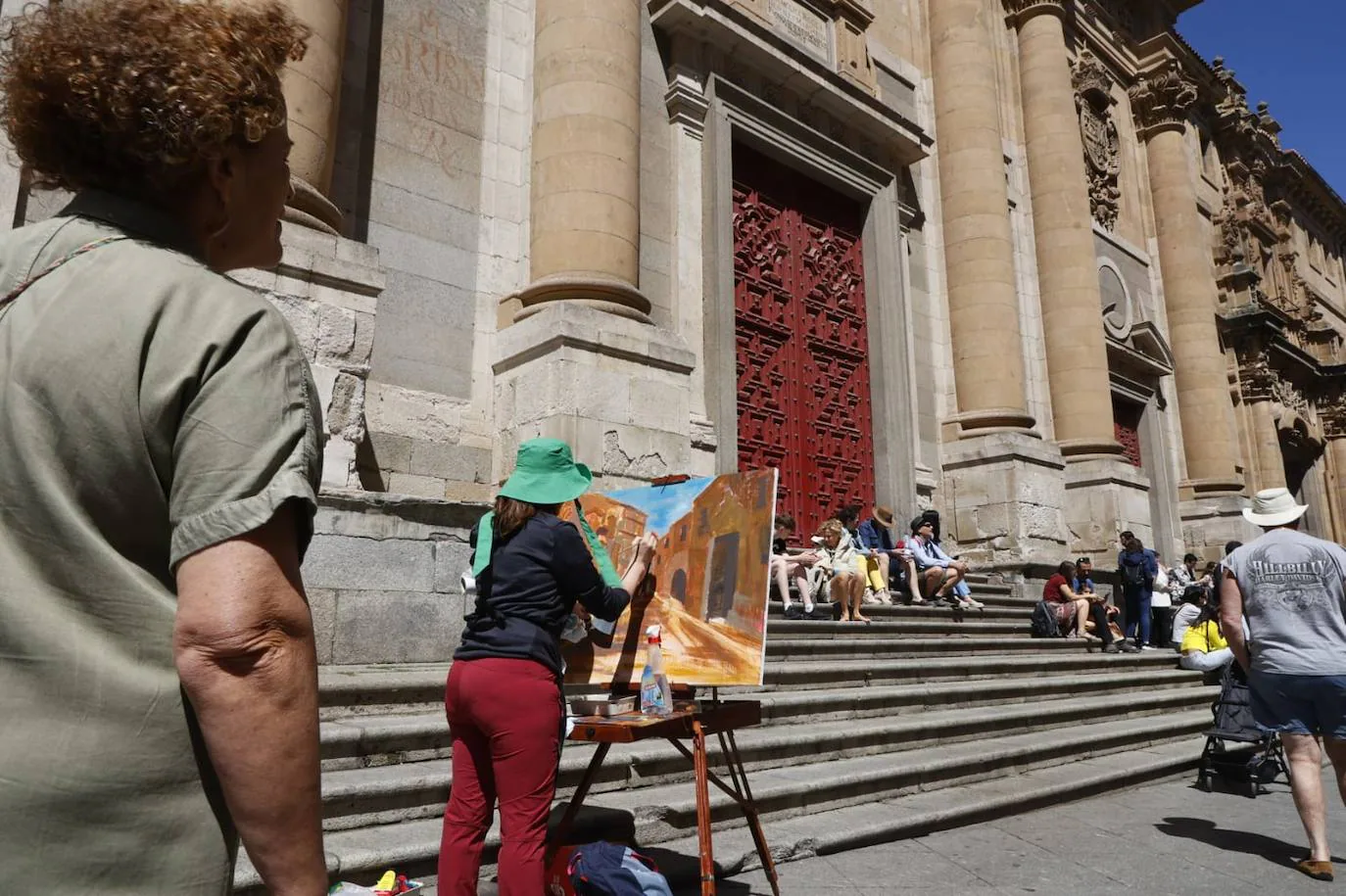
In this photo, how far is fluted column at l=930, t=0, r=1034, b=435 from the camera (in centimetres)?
1436

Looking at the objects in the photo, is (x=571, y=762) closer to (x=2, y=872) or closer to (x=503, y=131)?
(x=2, y=872)

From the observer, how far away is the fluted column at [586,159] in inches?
347

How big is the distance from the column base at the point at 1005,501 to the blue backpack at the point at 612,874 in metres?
11.2

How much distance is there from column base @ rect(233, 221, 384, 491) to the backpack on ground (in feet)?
28.4

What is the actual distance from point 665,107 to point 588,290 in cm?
393

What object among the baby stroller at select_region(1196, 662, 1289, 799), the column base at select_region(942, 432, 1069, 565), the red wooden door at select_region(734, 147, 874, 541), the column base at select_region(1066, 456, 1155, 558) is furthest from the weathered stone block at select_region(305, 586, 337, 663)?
the column base at select_region(1066, 456, 1155, 558)

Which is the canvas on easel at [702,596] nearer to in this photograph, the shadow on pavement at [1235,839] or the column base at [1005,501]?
the shadow on pavement at [1235,839]

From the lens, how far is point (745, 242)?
12.4 metres

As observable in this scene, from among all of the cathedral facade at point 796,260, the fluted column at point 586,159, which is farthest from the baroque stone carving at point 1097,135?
the fluted column at point 586,159

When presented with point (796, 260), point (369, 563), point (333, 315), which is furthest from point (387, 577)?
point (796, 260)

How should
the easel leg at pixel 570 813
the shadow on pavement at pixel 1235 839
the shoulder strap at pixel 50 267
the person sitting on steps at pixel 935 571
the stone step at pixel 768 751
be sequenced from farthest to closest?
the person sitting on steps at pixel 935 571
the shadow on pavement at pixel 1235 839
the stone step at pixel 768 751
the easel leg at pixel 570 813
the shoulder strap at pixel 50 267

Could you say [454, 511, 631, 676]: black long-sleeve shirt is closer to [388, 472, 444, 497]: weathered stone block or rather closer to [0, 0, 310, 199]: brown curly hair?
[0, 0, 310, 199]: brown curly hair

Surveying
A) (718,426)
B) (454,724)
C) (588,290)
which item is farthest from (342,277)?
(718,426)

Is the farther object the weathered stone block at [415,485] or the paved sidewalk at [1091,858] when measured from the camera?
the weathered stone block at [415,485]
